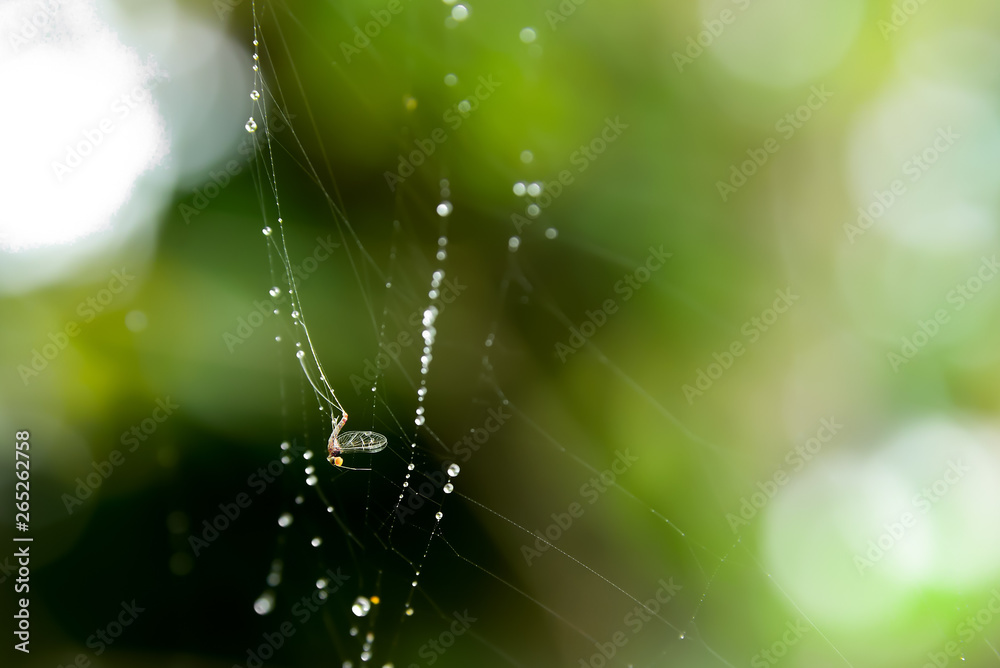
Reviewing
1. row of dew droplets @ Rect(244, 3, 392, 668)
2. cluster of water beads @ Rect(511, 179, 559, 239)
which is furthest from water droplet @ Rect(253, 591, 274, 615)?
cluster of water beads @ Rect(511, 179, 559, 239)

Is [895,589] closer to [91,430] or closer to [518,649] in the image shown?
[518,649]

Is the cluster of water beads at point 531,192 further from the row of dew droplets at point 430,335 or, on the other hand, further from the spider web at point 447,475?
the row of dew droplets at point 430,335

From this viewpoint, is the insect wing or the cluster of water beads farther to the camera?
the cluster of water beads

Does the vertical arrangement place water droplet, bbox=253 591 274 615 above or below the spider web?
below

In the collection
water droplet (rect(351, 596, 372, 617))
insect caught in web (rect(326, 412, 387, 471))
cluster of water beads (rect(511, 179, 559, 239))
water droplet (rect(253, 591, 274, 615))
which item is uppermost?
cluster of water beads (rect(511, 179, 559, 239))

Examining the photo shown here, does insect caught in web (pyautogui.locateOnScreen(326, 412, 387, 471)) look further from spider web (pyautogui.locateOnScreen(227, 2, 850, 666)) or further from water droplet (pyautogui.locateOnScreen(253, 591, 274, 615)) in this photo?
water droplet (pyautogui.locateOnScreen(253, 591, 274, 615))

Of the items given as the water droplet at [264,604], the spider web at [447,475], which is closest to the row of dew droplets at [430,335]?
the spider web at [447,475]

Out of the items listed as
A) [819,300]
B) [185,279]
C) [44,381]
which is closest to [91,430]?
[44,381]

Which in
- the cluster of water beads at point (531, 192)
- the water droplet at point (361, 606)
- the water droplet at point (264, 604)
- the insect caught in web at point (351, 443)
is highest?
the cluster of water beads at point (531, 192)
